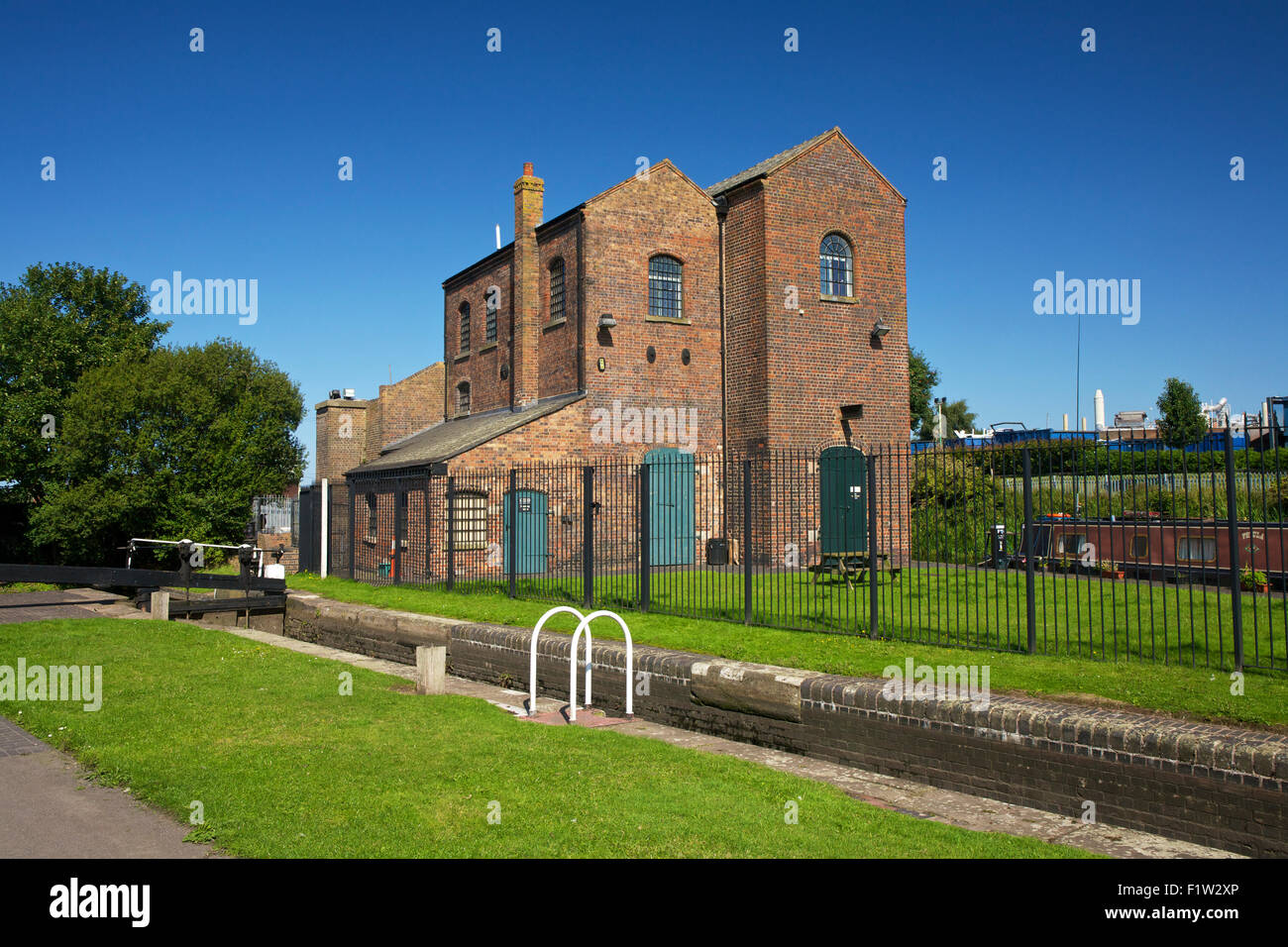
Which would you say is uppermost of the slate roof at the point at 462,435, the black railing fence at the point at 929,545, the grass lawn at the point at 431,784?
the slate roof at the point at 462,435

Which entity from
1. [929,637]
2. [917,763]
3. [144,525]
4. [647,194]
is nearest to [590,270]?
[647,194]

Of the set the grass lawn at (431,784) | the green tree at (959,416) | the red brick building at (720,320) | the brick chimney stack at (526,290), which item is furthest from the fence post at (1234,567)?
the green tree at (959,416)

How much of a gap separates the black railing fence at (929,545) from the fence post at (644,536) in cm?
3

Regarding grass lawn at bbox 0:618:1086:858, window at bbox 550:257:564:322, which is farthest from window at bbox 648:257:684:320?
grass lawn at bbox 0:618:1086:858

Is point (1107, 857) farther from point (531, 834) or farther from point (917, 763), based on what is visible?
point (531, 834)

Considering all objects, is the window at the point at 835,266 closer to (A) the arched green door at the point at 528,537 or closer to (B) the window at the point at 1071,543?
(A) the arched green door at the point at 528,537

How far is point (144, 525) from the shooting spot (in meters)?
21.2

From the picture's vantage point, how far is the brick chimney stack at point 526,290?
23.1 m

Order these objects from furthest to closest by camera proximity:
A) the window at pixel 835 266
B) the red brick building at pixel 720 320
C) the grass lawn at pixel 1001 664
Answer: the window at pixel 835 266, the red brick building at pixel 720 320, the grass lawn at pixel 1001 664

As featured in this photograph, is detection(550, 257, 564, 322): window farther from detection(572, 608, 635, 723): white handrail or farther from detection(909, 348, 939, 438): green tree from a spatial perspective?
detection(909, 348, 939, 438): green tree

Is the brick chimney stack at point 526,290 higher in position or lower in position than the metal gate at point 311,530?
higher
